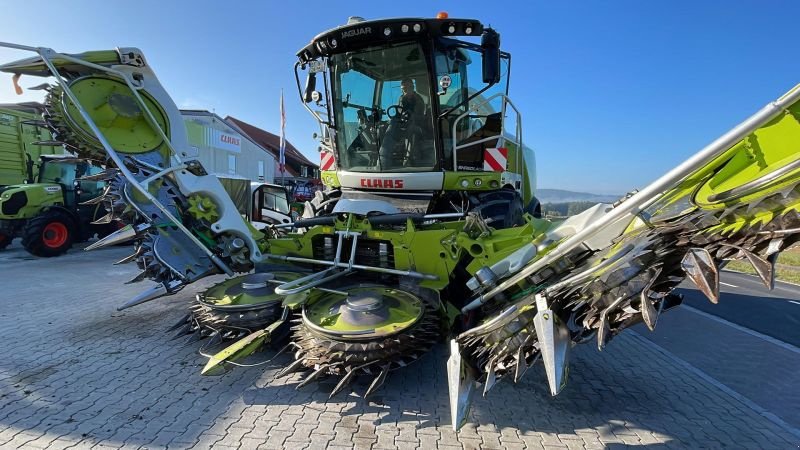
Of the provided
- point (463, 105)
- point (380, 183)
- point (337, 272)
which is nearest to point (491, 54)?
point (463, 105)

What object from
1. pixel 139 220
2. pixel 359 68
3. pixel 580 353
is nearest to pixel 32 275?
pixel 139 220

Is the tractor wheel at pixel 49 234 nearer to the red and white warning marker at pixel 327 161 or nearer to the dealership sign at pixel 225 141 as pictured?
the red and white warning marker at pixel 327 161

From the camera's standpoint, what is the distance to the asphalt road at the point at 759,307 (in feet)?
17.7

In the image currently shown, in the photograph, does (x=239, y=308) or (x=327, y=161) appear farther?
(x=327, y=161)

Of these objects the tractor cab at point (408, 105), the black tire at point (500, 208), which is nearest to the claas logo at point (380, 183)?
the tractor cab at point (408, 105)

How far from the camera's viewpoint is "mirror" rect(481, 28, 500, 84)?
3.84 metres

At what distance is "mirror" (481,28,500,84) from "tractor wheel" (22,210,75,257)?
10335mm

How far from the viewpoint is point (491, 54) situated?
152 inches

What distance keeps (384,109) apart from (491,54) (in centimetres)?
139

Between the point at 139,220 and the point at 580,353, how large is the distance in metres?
4.44

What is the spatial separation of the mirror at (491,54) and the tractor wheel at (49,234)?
10335 millimetres

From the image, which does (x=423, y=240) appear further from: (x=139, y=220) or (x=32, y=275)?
(x=32, y=275)

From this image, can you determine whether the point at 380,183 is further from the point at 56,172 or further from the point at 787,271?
the point at 787,271

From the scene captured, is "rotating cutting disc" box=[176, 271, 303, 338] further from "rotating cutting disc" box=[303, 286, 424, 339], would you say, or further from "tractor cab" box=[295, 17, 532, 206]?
"tractor cab" box=[295, 17, 532, 206]
